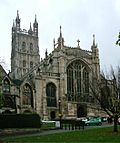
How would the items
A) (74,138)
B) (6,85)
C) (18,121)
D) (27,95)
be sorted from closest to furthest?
(74,138) < (18,121) < (6,85) < (27,95)

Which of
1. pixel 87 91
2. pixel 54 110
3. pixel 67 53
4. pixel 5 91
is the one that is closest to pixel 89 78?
pixel 87 91

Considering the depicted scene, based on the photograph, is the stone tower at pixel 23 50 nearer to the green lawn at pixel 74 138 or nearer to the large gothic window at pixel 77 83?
the large gothic window at pixel 77 83

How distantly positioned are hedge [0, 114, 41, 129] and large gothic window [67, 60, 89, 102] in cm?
3393

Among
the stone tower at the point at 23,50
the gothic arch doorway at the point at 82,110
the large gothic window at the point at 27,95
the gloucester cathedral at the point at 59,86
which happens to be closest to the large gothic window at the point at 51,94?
the gloucester cathedral at the point at 59,86

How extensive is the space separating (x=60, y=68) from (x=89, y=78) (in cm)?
900

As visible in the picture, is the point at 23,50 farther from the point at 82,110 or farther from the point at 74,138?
the point at 74,138

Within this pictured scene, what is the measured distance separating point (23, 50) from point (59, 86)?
135 feet

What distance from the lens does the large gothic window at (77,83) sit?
74.9 metres

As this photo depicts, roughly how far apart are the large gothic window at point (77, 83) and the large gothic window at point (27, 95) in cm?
1024

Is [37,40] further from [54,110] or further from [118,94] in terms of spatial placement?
[118,94]

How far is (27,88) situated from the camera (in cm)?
6769

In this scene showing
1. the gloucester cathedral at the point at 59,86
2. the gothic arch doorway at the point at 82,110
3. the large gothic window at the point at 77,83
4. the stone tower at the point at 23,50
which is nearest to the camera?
the gloucester cathedral at the point at 59,86

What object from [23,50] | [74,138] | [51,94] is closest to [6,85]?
[51,94]

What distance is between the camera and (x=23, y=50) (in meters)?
110
